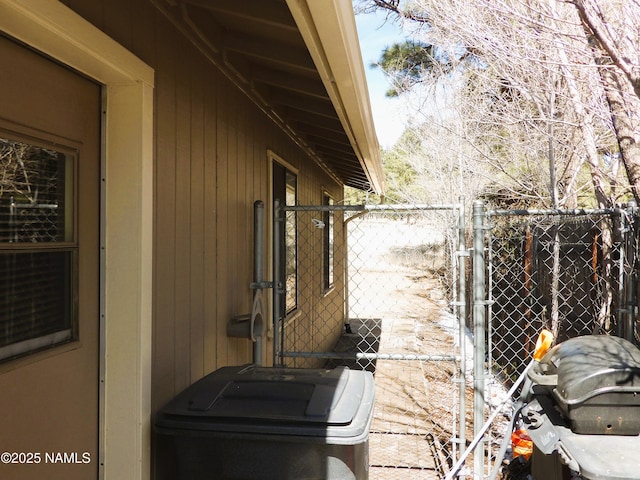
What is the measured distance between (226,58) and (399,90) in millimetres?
6317

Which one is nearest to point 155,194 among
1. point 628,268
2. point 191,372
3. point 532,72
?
point 191,372

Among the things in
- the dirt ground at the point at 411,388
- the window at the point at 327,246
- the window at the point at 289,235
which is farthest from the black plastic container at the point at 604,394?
the window at the point at 327,246

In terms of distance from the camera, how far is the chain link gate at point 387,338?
3508 mm

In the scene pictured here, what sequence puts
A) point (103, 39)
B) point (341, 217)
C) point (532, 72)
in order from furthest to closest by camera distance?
point (341, 217)
point (532, 72)
point (103, 39)

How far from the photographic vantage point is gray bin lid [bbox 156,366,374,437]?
182 cm

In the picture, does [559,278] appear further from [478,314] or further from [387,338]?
[387,338]

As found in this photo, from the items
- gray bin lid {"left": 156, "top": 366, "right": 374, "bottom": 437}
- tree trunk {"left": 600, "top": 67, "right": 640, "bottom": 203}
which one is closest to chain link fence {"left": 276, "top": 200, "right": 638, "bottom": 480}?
tree trunk {"left": 600, "top": 67, "right": 640, "bottom": 203}

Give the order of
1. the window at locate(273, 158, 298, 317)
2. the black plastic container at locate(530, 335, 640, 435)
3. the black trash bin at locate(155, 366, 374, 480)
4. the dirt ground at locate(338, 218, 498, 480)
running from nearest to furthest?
the black trash bin at locate(155, 366, 374, 480) < the black plastic container at locate(530, 335, 640, 435) < the dirt ground at locate(338, 218, 498, 480) < the window at locate(273, 158, 298, 317)

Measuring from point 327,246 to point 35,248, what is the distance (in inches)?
262

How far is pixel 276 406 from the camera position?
6.27 ft

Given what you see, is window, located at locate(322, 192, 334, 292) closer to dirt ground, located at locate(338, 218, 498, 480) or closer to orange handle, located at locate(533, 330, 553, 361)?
dirt ground, located at locate(338, 218, 498, 480)

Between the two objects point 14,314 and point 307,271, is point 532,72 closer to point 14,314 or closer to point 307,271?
point 307,271

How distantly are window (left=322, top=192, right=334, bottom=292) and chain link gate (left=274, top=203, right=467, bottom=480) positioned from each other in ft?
0.06

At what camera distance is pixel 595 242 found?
450 cm
